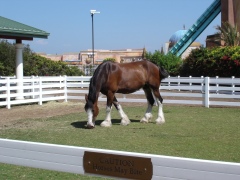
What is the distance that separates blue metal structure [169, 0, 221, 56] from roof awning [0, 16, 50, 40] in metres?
27.0

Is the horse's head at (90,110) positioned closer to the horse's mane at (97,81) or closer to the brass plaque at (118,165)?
the horse's mane at (97,81)

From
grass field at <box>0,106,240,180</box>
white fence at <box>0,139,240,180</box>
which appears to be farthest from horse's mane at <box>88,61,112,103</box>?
white fence at <box>0,139,240,180</box>

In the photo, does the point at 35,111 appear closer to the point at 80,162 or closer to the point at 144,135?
the point at 144,135

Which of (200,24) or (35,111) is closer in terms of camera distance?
(35,111)

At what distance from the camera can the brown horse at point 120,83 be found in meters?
11.2

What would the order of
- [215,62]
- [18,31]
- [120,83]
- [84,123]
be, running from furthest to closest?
[215,62] < [18,31] < [84,123] < [120,83]

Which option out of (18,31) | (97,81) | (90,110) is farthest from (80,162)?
(18,31)

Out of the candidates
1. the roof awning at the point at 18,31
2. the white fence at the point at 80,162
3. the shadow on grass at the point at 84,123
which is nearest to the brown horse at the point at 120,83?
the shadow on grass at the point at 84,123

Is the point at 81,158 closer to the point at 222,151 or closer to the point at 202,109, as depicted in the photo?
the point at 222,151

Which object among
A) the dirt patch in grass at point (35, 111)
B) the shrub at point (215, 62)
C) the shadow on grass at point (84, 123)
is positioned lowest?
the shadow on grass at point (84, 123)

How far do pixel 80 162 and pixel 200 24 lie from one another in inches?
1667

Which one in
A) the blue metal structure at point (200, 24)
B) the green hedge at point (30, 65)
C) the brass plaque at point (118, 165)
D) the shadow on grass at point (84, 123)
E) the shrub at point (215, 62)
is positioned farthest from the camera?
the blue metal structure at point (200, 24)

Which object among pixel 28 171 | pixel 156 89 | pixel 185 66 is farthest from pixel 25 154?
pixel 185 66

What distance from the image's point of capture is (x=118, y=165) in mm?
3697
